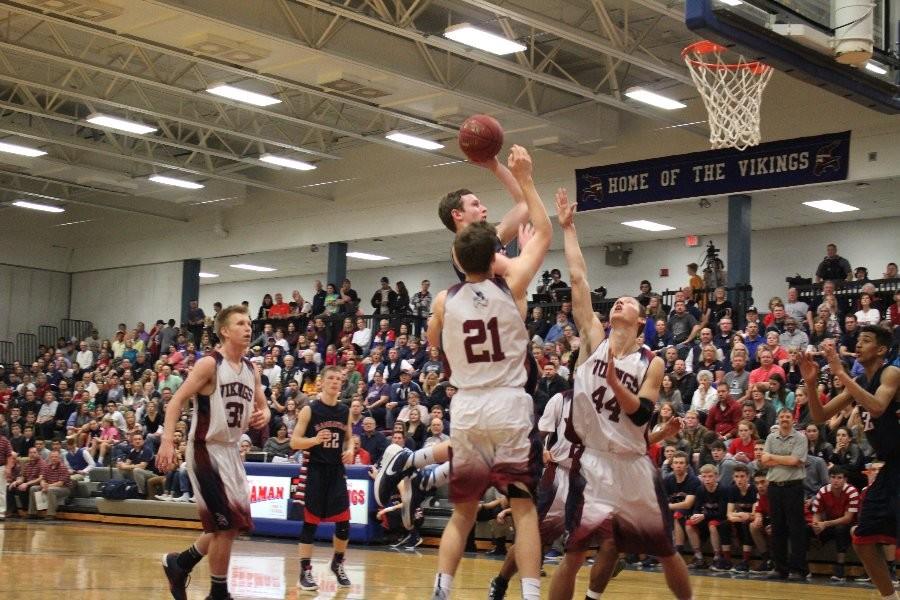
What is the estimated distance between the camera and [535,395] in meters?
12.2

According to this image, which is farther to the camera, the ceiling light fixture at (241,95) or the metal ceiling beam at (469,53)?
the ceiling light fixture at (241,95)

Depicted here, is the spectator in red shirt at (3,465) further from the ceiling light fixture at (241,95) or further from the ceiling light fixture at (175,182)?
the ceiling light fixture at (175,182)

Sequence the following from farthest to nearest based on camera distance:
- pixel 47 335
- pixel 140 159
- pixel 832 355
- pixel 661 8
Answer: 1. pixel 47 335
2. pixel 140 159
3. pixel 661 8
4. pixel 832 355

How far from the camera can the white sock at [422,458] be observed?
6793 mm

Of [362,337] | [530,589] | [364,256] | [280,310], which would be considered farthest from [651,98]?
[530,589]

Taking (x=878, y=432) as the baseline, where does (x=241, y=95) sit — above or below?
above

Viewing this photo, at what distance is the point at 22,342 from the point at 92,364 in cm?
539

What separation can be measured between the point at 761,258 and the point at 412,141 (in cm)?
932

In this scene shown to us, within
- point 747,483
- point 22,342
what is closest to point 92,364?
point 22,342

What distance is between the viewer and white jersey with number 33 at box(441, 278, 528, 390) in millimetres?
5828

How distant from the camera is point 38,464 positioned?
72.0 feet

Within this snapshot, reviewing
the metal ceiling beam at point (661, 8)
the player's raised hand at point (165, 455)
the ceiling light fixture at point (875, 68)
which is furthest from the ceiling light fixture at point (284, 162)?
the player's raised hand at point (165, 455)

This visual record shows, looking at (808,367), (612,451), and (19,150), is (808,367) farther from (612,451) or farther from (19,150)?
(19,150)

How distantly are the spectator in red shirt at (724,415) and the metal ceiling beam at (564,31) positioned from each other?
18.4 ft
